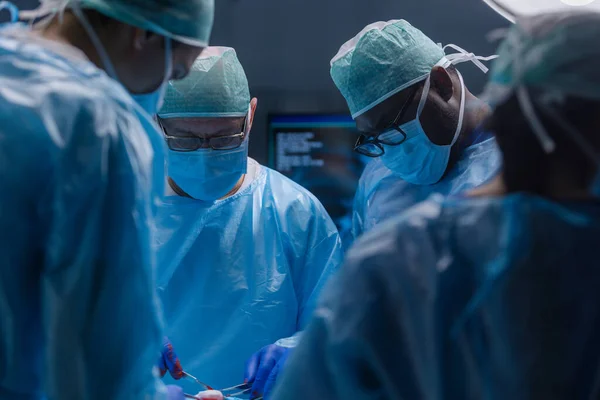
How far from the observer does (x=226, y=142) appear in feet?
5.91

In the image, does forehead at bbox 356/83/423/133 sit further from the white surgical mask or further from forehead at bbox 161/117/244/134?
forehead at bbox 161/117/244/134

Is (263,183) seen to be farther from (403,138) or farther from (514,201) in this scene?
(514,201)

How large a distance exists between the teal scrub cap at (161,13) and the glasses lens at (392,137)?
0.74 m

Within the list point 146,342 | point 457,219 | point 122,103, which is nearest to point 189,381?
point 146,342

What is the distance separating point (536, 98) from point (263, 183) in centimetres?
129

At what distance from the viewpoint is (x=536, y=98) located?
2.30 feet

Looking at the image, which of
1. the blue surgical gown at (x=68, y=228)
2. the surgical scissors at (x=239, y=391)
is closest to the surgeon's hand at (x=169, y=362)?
the surgical scissors at (x=239, y=391)

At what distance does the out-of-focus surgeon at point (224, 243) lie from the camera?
1729mm

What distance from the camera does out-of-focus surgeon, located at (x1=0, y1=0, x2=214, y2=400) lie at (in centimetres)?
86

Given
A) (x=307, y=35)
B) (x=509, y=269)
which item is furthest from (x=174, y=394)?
(x=307, y=35)

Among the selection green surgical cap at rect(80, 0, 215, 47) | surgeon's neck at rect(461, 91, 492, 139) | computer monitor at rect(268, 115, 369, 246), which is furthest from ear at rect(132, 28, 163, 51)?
computer monitor at rect(268, 115, 369, 246)

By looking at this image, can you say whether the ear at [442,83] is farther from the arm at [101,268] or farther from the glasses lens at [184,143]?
the arm at [101,268]

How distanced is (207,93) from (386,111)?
500 millimetres

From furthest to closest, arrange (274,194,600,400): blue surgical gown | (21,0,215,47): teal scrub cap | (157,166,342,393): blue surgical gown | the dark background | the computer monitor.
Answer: the computer monitor → the dark background → (157,166,342,393): blue surgical gown → (21,0,215,47): teal scrub cap → (274,194,600,400): blue surgical gown
